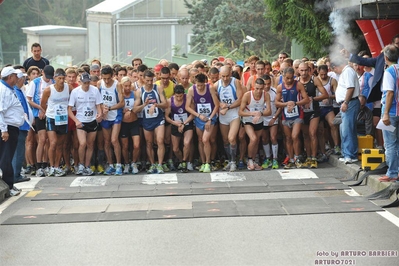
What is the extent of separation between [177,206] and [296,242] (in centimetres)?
305

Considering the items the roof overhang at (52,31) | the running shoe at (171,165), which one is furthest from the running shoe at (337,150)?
the roof overhang at (52,31)

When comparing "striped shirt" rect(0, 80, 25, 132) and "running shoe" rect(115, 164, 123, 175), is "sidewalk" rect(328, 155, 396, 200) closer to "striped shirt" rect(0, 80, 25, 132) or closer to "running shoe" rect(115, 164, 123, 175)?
"running shoe" rect(115, 164, 123, 175)

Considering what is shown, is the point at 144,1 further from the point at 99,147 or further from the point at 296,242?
the point at 296,242

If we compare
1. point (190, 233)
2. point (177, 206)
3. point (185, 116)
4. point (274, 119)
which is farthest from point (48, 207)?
point (274, 119)

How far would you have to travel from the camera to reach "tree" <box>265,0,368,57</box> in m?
22.4

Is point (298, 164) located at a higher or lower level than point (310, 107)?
lower

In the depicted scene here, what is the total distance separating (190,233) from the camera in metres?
10.2

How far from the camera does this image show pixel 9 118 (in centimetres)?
1351

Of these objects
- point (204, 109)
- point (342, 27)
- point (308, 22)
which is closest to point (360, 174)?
point (204, 109)

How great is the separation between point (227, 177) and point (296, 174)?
48.2 inches

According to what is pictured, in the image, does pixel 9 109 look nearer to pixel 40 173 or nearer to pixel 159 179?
pixel 40 173

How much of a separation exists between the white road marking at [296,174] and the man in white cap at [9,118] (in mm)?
4665

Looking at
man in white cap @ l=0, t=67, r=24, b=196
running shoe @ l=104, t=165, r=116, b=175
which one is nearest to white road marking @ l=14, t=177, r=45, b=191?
man in white cap @ l=0, t=67, r=24, b=196

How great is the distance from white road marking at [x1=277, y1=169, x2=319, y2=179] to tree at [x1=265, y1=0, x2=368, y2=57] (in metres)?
6.32
